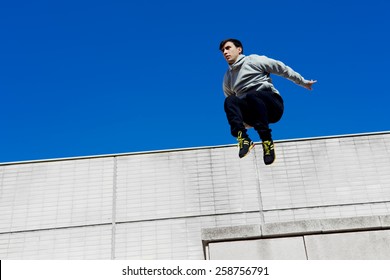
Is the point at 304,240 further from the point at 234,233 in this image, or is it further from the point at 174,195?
the point at 174,195

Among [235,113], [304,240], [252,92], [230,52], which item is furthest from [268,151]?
[230,52]

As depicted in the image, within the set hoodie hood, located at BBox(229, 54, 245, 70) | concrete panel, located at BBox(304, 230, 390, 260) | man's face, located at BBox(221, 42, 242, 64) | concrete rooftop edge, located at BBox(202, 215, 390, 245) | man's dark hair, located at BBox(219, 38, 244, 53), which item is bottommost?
concrete panel, located at BBox(304, 230, 390, 260)

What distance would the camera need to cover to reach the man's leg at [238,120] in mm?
5633

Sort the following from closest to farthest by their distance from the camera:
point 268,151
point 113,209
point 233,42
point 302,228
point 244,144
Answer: point 244,144
point 268,151
point 302,228
point 233,42
point 113,209

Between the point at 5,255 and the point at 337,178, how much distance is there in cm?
735

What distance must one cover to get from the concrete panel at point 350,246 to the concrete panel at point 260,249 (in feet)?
0.48

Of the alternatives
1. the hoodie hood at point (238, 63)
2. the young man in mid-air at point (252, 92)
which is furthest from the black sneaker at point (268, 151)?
the hoodie hood at point (238, 63)

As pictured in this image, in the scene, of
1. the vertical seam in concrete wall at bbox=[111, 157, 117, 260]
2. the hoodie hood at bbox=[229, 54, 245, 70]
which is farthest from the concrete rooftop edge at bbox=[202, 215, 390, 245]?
the vertical seam in concrete wall at bbox=[111, 157, 117, 260]

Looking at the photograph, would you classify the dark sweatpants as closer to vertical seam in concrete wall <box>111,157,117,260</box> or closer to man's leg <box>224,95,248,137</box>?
man's leg <box>224,95,248,137</box>

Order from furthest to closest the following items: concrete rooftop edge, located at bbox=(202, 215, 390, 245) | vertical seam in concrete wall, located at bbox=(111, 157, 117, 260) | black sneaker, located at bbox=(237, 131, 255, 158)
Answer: vertical seam in concrete wall, located at bbox=(111, 157, 117, 260), concrete rooftop edge, located at bbox=(202, 215, 390, 245), black sneaker, located at bbox=(237, 131, 255, 158)

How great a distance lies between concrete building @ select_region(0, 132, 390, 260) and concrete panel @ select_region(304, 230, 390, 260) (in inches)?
153

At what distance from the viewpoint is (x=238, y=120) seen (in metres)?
5.79

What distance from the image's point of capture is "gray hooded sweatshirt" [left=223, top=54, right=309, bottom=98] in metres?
5.98

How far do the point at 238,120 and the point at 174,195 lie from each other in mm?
5066
